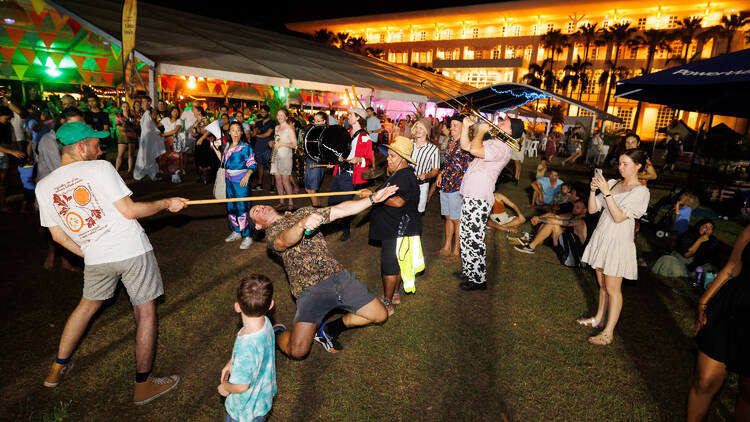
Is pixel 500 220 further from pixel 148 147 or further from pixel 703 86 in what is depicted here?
pixel 148 147

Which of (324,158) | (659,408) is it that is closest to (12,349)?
(324,158)

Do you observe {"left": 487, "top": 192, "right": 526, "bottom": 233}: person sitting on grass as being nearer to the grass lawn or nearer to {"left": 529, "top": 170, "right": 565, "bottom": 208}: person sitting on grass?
{"left": 529, "top": 170, "right": 565, "bottom": 208}: person sitting on grass

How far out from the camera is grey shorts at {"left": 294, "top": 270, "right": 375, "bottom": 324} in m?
3.20

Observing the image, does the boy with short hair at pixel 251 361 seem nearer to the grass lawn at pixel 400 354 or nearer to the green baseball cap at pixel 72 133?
the grass lawn at pixel 400 354

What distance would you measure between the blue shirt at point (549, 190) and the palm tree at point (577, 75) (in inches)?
1802

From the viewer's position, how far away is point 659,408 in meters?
3.22

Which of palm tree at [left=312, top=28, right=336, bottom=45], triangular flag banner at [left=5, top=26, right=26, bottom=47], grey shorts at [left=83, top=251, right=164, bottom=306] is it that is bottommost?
grey shorts at [left=83, top=251, right=164, bottom=306]

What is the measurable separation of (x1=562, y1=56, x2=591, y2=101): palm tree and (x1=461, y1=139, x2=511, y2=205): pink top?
50.9m

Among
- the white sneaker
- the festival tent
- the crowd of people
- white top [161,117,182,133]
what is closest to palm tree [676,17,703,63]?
the festival tent

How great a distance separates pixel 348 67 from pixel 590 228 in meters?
13.7

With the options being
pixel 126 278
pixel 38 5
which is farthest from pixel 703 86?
pixel 38 5

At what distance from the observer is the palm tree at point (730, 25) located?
3906 cm

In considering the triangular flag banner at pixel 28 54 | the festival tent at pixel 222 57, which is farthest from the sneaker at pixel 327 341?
the triangular flag banner at pixel 28 54

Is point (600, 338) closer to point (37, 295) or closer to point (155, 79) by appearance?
point (37, 295)
